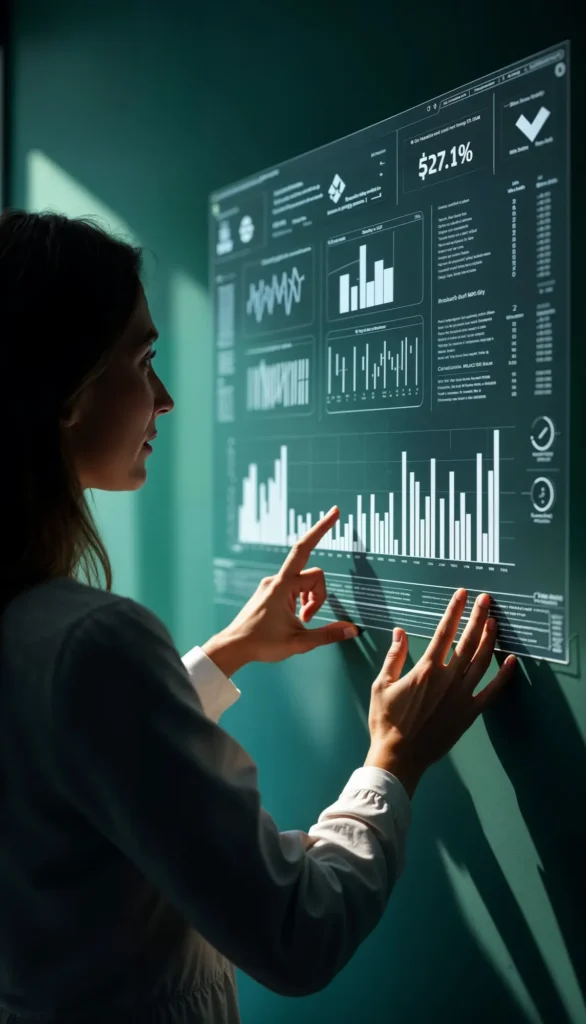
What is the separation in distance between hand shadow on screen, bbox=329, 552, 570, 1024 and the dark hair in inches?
26.7

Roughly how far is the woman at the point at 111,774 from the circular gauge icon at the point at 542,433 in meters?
0.41

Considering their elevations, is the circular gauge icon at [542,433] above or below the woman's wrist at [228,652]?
above

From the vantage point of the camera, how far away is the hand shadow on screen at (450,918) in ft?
4.22

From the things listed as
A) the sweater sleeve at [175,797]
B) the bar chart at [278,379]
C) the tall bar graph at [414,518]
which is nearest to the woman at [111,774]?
the sweater sleeve at [175,797]

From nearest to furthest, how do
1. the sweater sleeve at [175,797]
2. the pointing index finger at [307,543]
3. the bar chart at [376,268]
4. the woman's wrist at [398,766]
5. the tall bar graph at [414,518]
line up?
1. the sweater sleeve at [175,797]
2. the woman's wrist at [398,766]
3. the tall bar graph at [414,518]
4. the bar chart at [376,268]
5. the pointing index finger at [307,543]

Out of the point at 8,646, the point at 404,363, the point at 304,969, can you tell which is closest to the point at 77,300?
the point at 8,646

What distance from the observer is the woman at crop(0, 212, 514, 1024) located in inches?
32.7

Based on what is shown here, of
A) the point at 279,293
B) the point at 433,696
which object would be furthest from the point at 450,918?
the point at 279,293

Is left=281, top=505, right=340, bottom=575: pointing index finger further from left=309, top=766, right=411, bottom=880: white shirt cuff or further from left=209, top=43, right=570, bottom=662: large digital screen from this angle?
left=309, top=766, right=411, bottom=880: white shirt cuff

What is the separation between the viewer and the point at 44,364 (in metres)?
0.97

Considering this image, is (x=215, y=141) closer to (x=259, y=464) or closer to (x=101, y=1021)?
(x=259, y=464)

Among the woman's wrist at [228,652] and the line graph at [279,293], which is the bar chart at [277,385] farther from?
the woman's wrist at [228,652]

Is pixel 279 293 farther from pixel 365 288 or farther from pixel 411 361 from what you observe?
pixel 411 361

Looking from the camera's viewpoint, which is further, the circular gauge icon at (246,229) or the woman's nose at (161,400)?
→ the circular gauge icon at (246,229)
